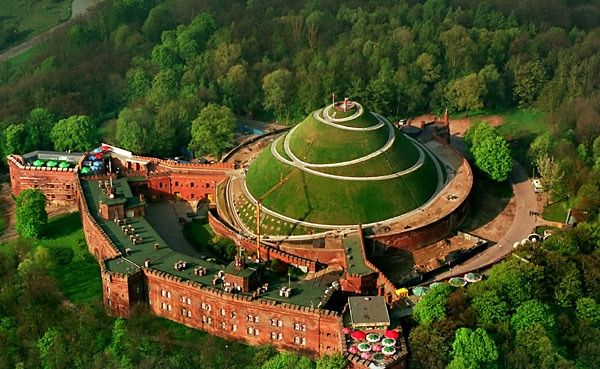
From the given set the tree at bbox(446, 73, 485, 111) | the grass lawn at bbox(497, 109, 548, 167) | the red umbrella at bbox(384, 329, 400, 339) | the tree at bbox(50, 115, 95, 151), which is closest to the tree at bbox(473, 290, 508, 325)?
the red umbrella at bbox(384, 329, 400, 339)

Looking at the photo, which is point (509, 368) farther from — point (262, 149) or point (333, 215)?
point (262, 149)

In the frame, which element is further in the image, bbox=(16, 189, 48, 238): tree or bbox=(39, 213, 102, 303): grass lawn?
bbox=(16, 189, 48, 238): tree

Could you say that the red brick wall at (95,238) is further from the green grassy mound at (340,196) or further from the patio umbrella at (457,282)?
the patio umbrella at (457,282)

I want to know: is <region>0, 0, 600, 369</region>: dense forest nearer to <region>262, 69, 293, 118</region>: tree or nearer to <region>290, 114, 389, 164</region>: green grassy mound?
<region>262, 69, 293, 118</region>: tree

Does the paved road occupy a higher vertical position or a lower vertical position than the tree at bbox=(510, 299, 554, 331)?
lower

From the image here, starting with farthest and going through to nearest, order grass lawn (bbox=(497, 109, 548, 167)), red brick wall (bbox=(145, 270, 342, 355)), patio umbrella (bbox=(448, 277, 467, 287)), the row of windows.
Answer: grass lawn (bbox=(497, 109, 548, 167))
patio umbrella (bbox=(448, 277, 467, 287))
the row of windows
red brick wall (bbox=(145, 270, 342, 355))

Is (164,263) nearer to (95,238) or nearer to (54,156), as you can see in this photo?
(95,238)
